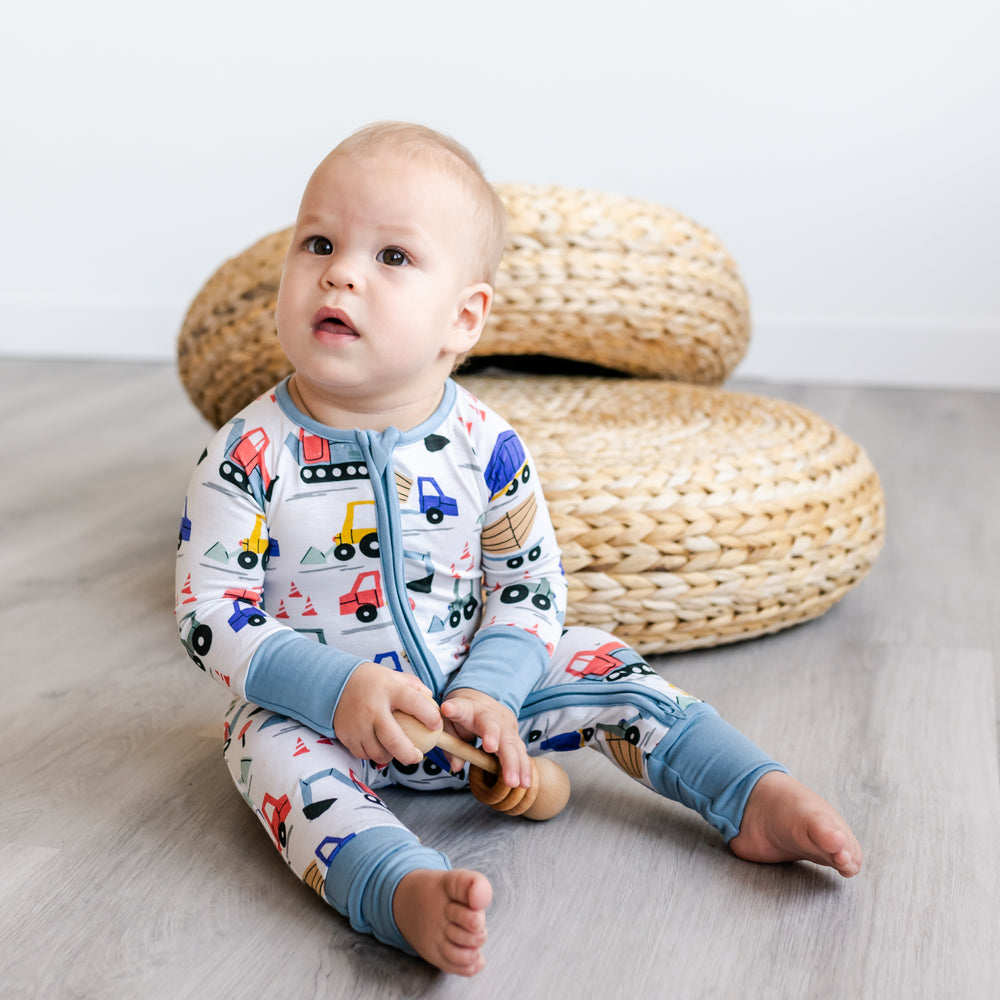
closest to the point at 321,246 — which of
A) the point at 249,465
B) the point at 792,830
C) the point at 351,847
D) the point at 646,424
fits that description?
the point at 249,465

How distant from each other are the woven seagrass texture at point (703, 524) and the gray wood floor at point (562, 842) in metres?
0.06

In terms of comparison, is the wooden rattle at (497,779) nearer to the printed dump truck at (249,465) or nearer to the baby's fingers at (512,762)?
the baby's fingers at (512,762)

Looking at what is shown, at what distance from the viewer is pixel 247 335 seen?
1391 millimetres

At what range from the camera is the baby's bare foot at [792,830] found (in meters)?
0.70

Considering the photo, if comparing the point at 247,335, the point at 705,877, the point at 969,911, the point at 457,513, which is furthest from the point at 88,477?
the point at 969,911

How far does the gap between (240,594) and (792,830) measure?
379 mm

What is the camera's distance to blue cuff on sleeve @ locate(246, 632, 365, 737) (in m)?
0.70

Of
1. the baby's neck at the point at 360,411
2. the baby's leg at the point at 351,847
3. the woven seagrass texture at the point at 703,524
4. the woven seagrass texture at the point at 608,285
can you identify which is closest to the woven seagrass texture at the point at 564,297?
the woven seagrass texture at the point at 608,285

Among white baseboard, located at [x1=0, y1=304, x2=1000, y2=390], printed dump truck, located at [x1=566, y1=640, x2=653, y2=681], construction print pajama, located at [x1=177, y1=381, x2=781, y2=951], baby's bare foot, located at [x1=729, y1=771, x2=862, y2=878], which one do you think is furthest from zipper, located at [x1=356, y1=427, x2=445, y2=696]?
white baseboard, located at [x1=0, y1=304, x2=1000, y2=390]

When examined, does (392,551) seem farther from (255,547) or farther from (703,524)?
(703,524)

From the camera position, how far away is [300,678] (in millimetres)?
708

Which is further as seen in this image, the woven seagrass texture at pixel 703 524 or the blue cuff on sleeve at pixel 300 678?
the woven seagrass texture at pixel 703 524

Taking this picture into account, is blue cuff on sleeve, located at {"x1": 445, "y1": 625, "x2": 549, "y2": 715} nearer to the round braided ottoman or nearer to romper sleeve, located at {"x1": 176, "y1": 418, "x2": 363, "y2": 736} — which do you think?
romper sleeve, located at {"x1": 176, "y1": 418, "x2": 363, "y2": 736}

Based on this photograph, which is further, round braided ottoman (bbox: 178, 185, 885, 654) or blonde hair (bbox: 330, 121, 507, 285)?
round braided ottoman (bbox: 178, 185, 885, 654)
